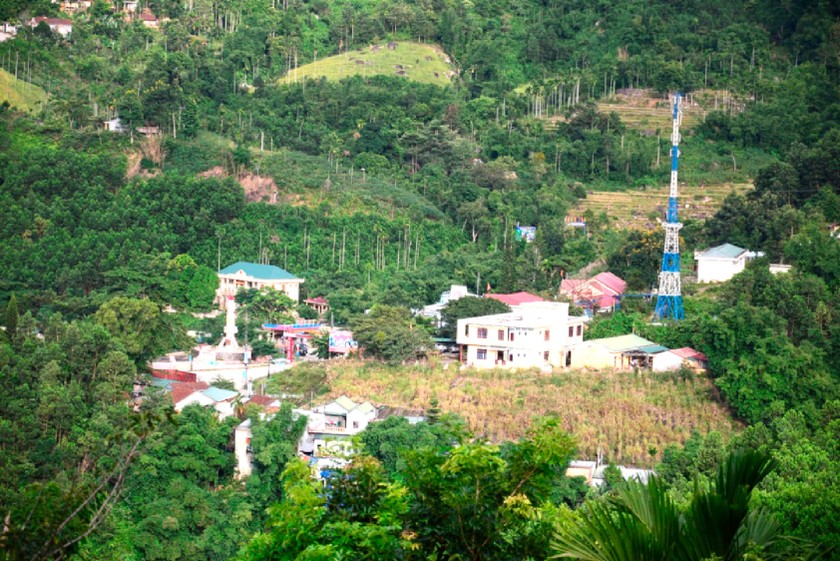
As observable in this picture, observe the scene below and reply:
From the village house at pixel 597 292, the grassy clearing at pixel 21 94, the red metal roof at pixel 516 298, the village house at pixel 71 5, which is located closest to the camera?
the red metal roof at pixel 516 298

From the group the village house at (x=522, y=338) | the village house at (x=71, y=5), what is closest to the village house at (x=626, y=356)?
the village house at (x=522, y=338)

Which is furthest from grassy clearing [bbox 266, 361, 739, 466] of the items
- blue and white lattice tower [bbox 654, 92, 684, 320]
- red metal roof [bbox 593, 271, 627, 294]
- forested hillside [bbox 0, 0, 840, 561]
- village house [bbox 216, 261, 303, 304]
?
village house [bbox 216, 261, 303, 304]

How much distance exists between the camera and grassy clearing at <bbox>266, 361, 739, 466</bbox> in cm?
2706

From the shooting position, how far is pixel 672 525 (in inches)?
326

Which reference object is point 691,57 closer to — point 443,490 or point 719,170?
point 719,170

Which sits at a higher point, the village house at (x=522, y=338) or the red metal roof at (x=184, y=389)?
the village house at (x=522, y=338)

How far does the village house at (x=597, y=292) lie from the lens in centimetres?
3550

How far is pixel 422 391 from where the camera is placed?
2906 centimetres

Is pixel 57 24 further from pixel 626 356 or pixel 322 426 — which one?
pixel 626 356

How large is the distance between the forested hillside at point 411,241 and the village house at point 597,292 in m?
0.63

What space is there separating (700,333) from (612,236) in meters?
10.9

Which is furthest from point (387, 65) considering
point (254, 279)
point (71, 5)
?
point (254, 279)

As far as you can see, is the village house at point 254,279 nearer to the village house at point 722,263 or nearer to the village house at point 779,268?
the village house at point 722,263

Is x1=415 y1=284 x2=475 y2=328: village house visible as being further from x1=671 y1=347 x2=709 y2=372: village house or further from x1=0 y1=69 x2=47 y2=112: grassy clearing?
x1=0 y1=69 x2=47 y2=112: grassy clearing
